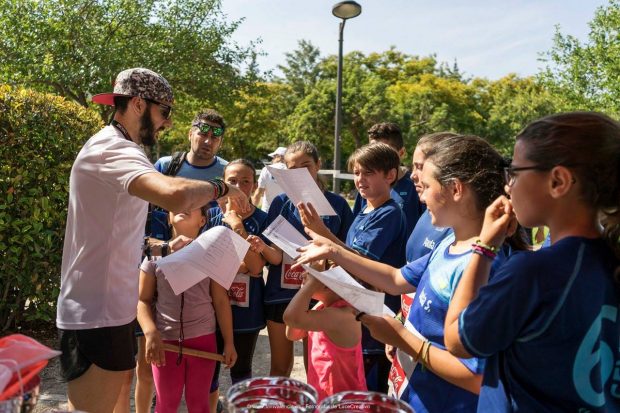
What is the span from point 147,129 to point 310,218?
0.95 meters

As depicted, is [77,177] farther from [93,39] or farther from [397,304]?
[93,39]

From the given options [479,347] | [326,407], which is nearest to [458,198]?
[479,347]

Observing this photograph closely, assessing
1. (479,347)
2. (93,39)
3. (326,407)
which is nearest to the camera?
(326,407)

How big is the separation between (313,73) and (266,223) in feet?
170

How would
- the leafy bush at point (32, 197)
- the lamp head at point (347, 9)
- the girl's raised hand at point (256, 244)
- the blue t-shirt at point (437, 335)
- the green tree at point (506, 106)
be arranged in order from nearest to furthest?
the blue t-shirt at point (437, 335) → the girl's raised hand at point (256, 244) → the leafy bush at point (32, 197) → the lamp head at point (347, 9) → the green tree at point (506, 106)

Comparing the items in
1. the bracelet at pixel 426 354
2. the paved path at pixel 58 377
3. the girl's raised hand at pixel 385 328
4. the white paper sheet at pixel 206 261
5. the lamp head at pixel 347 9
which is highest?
the lamp head at pixel 347 9

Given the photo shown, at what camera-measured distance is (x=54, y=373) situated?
434 centimetres

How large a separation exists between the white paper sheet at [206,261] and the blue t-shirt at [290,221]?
846mm

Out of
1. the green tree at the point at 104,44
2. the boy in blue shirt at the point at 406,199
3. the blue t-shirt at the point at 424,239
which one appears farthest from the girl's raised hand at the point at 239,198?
the green tree at the point at 104,44

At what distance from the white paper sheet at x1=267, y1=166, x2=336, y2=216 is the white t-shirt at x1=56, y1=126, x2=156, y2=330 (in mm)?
755

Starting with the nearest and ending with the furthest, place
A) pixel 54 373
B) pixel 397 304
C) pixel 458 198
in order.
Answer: pixel 458 198, pixel 397 304, pixel 54 373

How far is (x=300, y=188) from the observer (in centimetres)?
282

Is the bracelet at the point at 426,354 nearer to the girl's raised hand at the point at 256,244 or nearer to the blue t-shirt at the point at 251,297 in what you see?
the girl's raised hand at the point at 256,244

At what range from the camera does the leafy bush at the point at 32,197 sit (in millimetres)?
4500
